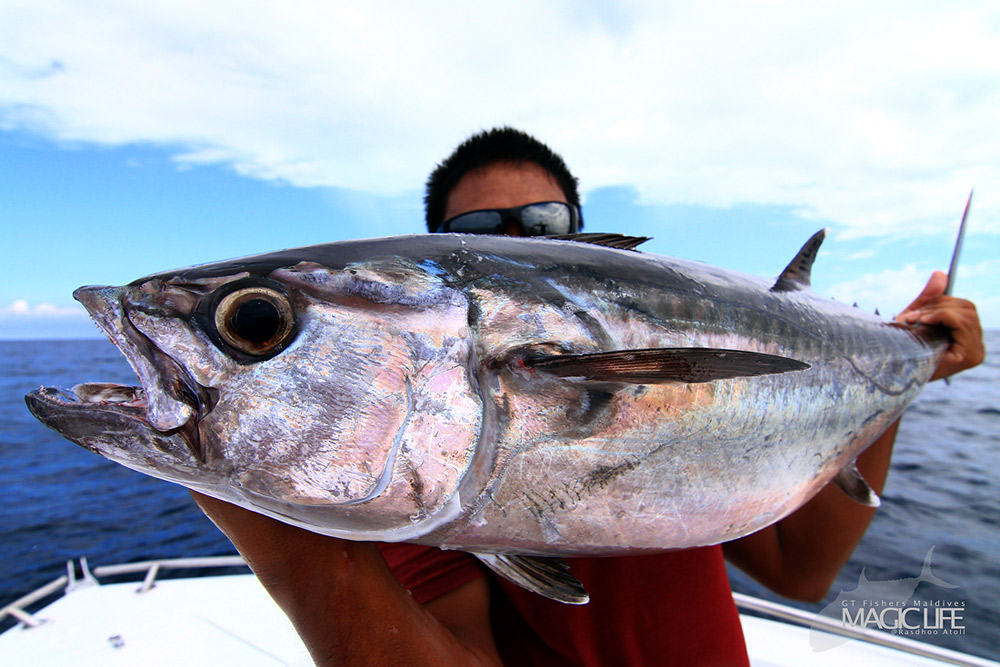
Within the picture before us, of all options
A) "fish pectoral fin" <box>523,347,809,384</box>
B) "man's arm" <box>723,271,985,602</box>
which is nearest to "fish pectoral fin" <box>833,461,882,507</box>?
"man's arm" <box>723,271,985,602</box>

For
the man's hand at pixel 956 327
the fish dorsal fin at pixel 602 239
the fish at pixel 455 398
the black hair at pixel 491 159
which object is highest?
the black hair at pixel 491 159

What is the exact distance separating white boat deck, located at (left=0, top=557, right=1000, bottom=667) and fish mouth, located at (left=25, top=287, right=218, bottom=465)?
222cm

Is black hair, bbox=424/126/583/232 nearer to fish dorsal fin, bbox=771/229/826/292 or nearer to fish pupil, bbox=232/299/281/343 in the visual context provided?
fish dorsal fin, bbox=771/229/826/292

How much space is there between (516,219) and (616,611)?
5.14ft

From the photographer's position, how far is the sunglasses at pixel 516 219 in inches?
87.7

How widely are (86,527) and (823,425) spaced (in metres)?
10.9

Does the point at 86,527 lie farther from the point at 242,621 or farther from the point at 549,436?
the point at 549,436

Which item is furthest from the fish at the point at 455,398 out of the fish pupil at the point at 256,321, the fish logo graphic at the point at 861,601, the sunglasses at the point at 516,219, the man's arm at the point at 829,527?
the fish logo graphic at the point at 861,601

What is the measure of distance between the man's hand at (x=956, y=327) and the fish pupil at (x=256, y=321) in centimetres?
258

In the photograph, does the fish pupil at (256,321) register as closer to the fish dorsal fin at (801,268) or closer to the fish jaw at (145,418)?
the fish jaw at (145,418)

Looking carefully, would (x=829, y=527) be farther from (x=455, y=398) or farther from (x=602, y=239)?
(x=455, y=398)

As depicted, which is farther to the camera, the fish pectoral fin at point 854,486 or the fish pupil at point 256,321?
the fish pectoral fin at point 854,486

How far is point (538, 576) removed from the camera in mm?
1030

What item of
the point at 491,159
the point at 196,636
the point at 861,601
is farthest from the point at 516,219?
the point at 861,601
